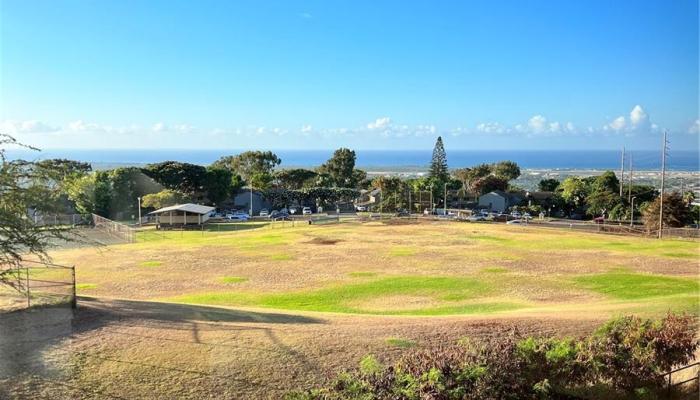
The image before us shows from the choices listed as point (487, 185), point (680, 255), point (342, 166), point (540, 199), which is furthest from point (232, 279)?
point (342, 166)

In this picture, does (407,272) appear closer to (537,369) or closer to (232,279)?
(232,279)

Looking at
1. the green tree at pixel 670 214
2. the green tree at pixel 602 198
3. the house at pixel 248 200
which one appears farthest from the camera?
the house at pixel 248 200

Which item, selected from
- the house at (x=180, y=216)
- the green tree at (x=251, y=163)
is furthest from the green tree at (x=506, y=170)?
the house at (x=180, y=216)

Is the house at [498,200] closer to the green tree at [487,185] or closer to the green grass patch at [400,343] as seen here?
the green tree at [487,185]

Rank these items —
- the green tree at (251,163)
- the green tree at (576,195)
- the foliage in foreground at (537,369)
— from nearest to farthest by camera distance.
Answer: the foliage in foreground at (537,369) < the green tree at (576,195) < the green tree at (251,163)

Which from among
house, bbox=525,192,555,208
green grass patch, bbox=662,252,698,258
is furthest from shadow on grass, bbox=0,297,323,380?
house, bbox=525,192,555,208

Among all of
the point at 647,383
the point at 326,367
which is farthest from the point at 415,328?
the point at 647,383

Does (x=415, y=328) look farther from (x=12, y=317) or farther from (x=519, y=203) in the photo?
(x=519, y=203)
